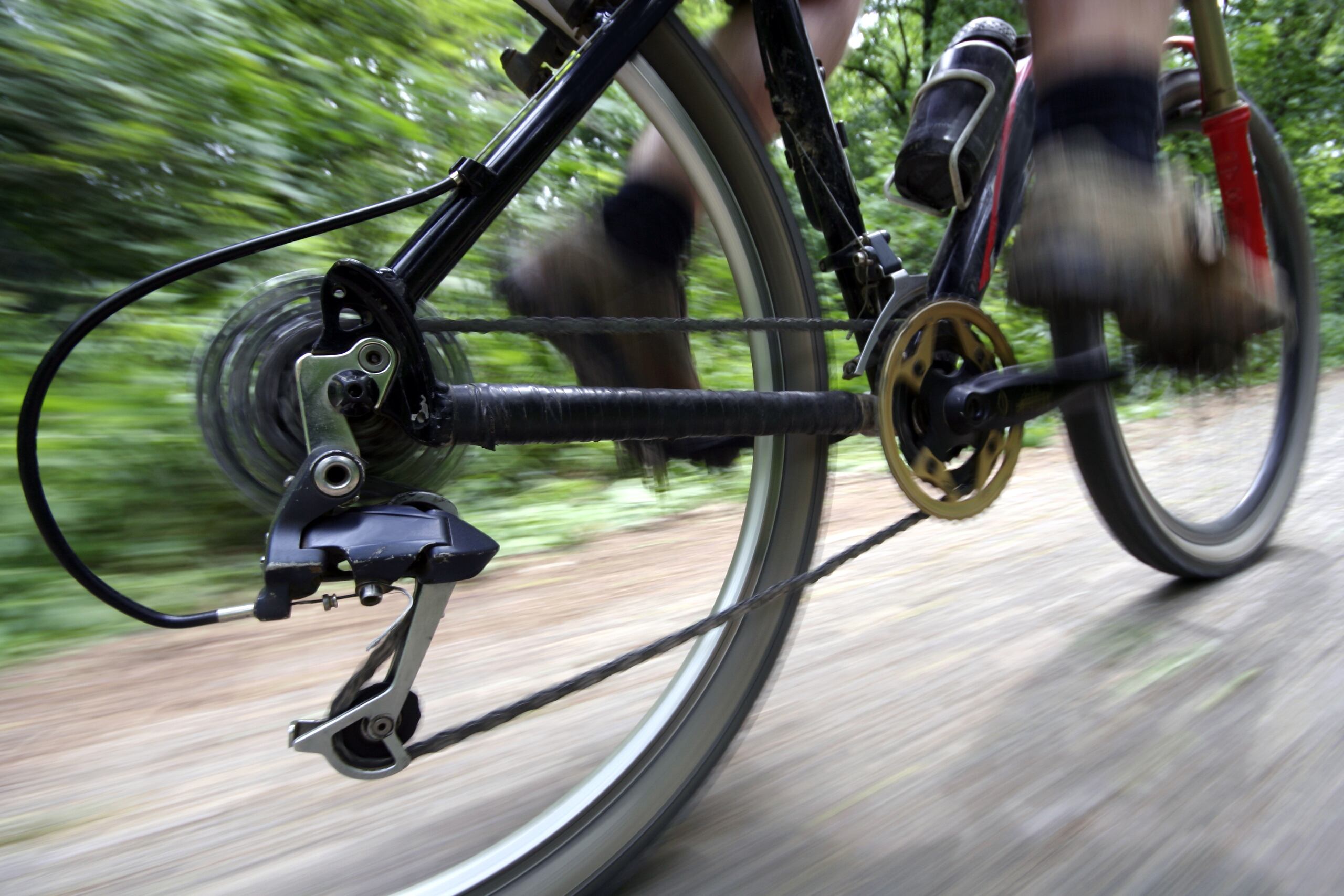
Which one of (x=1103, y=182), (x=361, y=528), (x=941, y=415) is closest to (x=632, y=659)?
(x=361, y=528)

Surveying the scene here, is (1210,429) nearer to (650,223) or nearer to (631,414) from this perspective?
(650,223)

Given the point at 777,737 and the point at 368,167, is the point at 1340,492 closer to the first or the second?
the point at 777,737

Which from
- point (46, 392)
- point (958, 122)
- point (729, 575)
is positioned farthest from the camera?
point (958, 122)

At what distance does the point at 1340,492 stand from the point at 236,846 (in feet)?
9.54

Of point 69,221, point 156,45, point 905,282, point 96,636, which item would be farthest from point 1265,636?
point 156,45

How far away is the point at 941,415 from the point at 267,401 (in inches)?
35.0

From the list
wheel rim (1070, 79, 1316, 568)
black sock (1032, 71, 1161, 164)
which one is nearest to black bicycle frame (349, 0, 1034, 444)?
black sock (1032, 71, 1161, 164)

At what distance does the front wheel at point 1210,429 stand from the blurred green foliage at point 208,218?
345 mm

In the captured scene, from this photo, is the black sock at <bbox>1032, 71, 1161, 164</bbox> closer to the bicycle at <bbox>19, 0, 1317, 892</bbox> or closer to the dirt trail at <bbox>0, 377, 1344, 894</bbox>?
the bicycle at <bbox>19, 0, 1317, 892</bbox>

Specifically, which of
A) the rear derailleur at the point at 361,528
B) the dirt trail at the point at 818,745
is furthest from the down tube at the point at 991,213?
the rear derailleur at the point at 361,528

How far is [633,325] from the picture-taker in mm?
1113

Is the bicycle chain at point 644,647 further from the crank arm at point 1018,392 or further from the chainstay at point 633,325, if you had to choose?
the crank arm at point 1018,392

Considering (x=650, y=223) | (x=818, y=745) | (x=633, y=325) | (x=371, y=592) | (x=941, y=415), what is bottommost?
(x=818, y=745)

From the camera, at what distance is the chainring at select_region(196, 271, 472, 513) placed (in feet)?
3.02
